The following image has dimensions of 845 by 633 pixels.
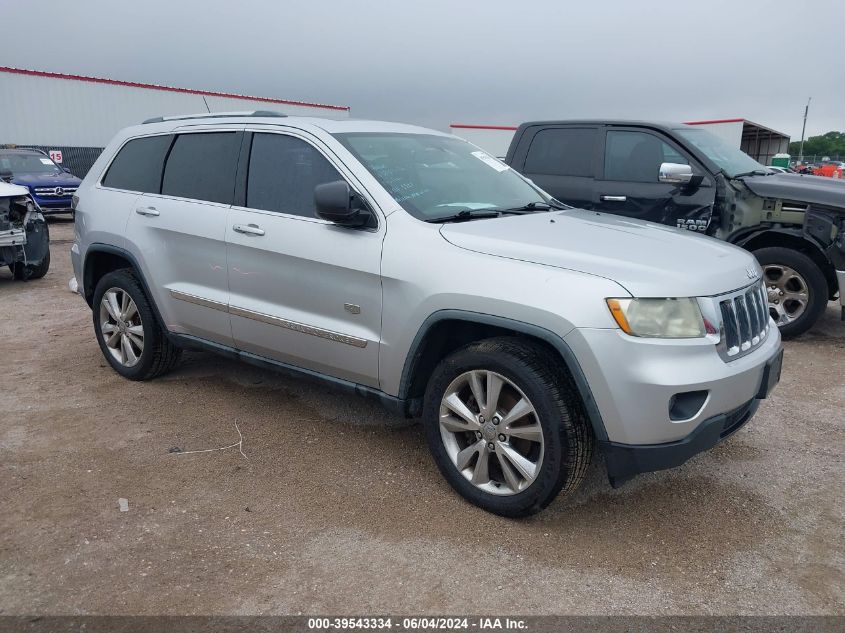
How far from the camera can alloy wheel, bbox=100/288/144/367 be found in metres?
4.95

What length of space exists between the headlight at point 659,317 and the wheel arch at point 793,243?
3.90 meters

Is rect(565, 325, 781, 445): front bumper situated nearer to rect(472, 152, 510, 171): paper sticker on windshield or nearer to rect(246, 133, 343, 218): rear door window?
rect(246, 133, 343, 218): rear door window

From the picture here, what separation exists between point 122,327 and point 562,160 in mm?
4443

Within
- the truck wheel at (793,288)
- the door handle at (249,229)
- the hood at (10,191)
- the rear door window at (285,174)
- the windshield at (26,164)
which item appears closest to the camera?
the rear door window at (285,174)

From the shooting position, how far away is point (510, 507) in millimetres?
3193

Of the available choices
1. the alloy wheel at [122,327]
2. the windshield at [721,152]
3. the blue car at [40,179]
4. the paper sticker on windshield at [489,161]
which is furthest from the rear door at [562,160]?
the blue car at [40,179]

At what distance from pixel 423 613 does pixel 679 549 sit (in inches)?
47.4

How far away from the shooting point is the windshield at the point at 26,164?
1591 centimetres

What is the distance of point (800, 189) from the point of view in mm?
6203

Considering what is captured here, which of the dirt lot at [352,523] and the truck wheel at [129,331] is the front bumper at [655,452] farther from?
the truck wheel at [129,331]

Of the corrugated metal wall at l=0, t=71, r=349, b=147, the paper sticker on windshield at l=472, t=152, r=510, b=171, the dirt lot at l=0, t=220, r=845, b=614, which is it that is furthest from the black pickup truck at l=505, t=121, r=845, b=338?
the corrugated metal wall at l=0, t=71, r=349, b=147

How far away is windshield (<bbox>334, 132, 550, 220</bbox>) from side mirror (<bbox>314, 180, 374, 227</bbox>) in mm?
208

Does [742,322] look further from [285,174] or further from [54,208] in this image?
[54,208]

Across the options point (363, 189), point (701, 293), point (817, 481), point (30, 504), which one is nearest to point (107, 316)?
point (30, 504)
